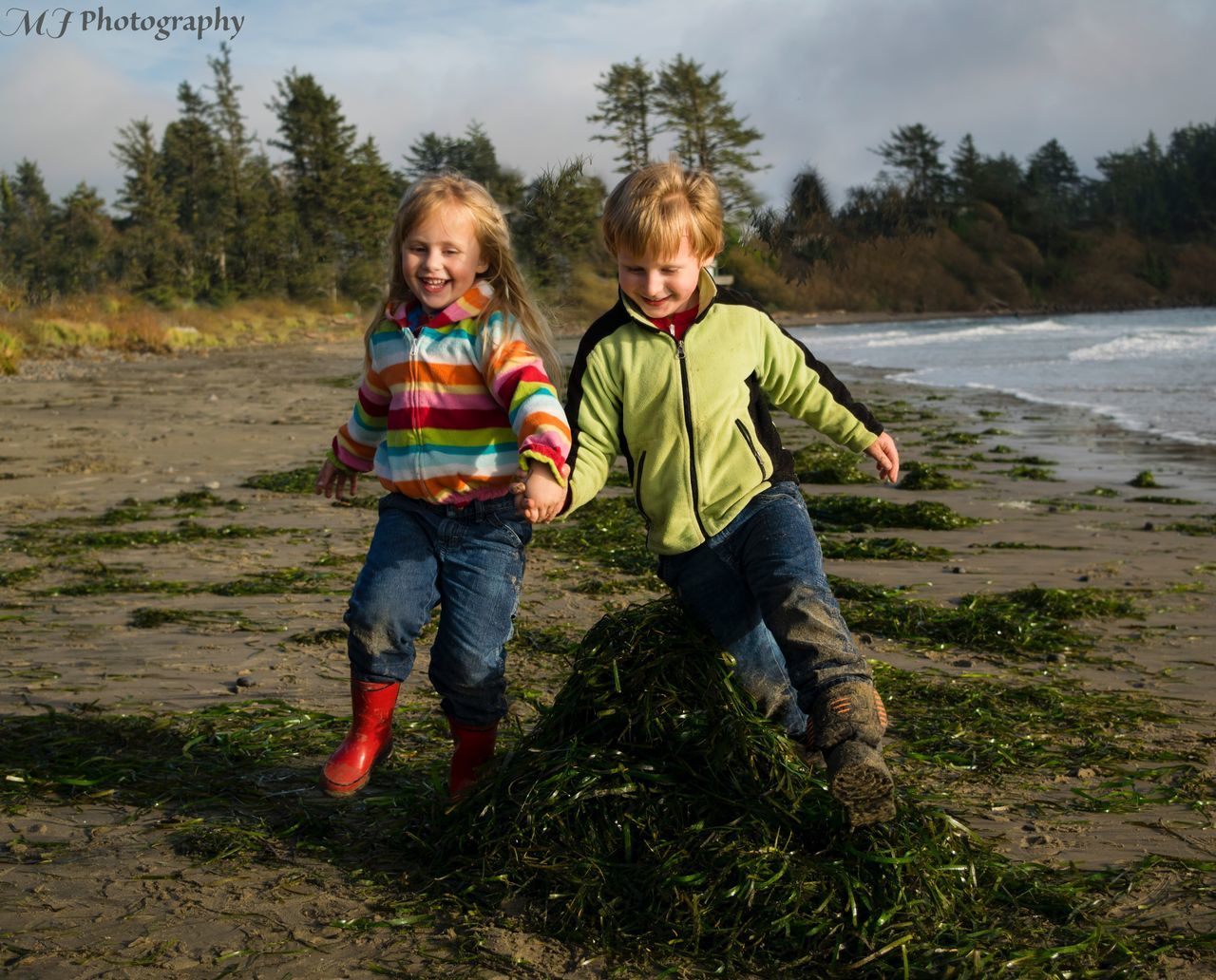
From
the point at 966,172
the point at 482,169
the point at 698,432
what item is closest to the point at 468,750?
the point at 698,432

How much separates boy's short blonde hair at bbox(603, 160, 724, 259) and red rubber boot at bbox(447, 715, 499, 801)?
4.51 ft

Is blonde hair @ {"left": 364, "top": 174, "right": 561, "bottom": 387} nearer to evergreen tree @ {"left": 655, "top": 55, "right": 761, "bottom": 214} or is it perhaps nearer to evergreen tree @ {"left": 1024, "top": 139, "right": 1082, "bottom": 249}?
evergreen tree @ {"left": 655, "top": 55, "right": 761, "bottom": 214}

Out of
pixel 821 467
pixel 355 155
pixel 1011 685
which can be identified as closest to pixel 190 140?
pixel 355 155

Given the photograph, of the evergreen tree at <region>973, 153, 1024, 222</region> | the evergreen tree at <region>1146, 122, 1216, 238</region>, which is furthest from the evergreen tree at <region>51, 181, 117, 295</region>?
the evergreen tree at <region>1146, 122, 1216, 238</region>

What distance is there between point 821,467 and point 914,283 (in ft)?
91.1

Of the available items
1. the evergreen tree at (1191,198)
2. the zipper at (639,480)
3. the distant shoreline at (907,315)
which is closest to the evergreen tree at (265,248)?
the distant shoreline at (907,315)

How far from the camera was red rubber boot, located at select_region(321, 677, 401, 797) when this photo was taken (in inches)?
130

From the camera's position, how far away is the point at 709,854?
2.77 meters

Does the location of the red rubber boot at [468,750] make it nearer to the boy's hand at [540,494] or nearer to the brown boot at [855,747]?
the boy's hand at [540,494]

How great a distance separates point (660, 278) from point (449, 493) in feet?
2.70

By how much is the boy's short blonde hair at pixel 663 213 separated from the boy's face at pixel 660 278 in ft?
0.06

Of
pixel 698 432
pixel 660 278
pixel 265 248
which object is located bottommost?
pixel 698 432

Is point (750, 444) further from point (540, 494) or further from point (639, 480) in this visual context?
point (540, 494)

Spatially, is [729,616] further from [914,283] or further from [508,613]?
[914,283]
